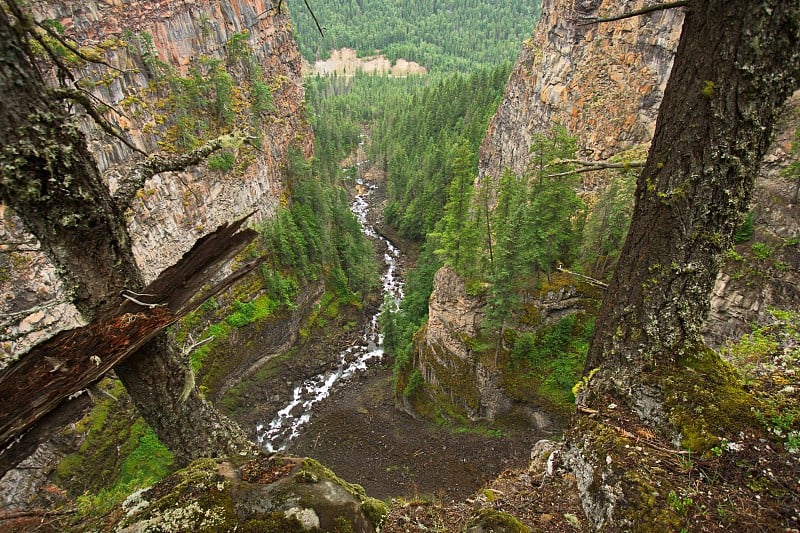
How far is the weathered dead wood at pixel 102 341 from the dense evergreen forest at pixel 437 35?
176 metres

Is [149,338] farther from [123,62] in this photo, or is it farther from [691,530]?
[123,62]

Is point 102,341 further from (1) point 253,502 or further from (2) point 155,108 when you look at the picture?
(2) point 155,108

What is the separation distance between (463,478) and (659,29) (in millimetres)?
29924

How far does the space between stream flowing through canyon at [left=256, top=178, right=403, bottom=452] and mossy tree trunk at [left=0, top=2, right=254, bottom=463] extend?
825 inches

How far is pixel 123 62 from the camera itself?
76.7 feet

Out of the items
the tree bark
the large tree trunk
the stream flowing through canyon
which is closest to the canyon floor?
the stream flowing through canyon

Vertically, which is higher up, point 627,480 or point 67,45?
point 67,45

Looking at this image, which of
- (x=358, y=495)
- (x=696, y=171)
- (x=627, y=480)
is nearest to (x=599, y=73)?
(x=696, y=171)

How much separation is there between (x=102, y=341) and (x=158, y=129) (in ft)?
91.9

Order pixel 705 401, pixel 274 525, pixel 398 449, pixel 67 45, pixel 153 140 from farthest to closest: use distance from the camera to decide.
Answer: pixel 153 140 < pixel 398 449 < pixel 705 401 < pixel 274 525 < pixel 67 45

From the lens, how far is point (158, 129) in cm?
2555

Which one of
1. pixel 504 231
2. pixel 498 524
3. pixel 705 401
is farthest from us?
pixel 504 231

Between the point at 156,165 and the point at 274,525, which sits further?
the point at 156,165

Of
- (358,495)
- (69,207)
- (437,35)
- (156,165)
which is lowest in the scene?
(358,495)
